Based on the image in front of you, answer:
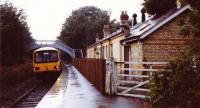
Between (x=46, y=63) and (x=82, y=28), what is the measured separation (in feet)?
187

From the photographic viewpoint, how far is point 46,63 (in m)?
32.2

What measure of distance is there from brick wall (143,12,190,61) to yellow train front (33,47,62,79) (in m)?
10.9

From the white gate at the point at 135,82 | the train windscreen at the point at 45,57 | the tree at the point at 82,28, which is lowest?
the white gate at the point at 135,82

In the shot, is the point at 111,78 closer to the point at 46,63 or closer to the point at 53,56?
the point at 46,63

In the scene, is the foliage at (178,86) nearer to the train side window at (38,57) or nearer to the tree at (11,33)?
the train side window at (38,57)

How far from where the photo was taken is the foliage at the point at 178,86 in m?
8.98

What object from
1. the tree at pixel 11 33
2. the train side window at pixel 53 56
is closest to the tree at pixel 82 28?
the tree at pixel 11 33

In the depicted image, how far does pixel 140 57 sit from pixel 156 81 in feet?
46.2

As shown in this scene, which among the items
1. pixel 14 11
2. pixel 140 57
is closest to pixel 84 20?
pixel 14 11

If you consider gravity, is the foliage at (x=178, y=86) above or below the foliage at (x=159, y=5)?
below

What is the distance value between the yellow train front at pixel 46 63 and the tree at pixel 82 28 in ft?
156

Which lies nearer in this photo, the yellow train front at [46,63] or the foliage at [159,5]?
the foliage at [159,5]

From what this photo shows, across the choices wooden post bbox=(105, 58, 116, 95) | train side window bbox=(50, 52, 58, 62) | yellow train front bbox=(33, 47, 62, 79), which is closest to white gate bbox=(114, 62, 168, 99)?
wooden post bbox=(105, 58, 116, 95)

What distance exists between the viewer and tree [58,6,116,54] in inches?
3371
